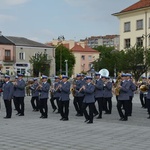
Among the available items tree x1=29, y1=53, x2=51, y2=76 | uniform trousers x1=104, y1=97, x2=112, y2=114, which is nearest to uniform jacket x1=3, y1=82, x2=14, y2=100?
uniform trousers x1=104, y1=97, x2=112, y2=114

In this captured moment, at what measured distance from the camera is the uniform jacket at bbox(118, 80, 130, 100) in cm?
1375

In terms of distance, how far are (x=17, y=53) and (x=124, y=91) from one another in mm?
63280

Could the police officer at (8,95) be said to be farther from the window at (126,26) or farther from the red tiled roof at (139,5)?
the window at (126,26)

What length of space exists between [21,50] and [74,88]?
61.0m

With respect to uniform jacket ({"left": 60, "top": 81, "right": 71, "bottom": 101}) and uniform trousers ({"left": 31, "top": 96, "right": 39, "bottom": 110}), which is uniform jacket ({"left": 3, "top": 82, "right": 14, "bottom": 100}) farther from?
uniform trousers ({"left": 31, "top": 96, "right": 39, "bottom": 110})

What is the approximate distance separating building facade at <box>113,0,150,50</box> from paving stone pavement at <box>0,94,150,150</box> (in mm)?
41328

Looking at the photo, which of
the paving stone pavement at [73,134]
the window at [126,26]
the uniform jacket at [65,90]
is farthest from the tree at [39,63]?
the paving stone pavement at [73,134]

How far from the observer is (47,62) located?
73.2 metres

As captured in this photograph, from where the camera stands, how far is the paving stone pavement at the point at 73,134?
29.5ft

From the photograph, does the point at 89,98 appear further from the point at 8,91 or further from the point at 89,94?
the point at 8,91

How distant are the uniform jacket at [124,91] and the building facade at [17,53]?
195 feet

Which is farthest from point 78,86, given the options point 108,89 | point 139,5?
point 139,5

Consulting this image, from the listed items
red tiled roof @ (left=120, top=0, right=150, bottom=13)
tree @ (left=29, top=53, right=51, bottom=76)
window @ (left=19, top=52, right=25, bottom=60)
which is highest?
red tiled roof @ (left=120, top=0, right=150, bottom=13)

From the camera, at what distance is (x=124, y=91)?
45.2 feet
